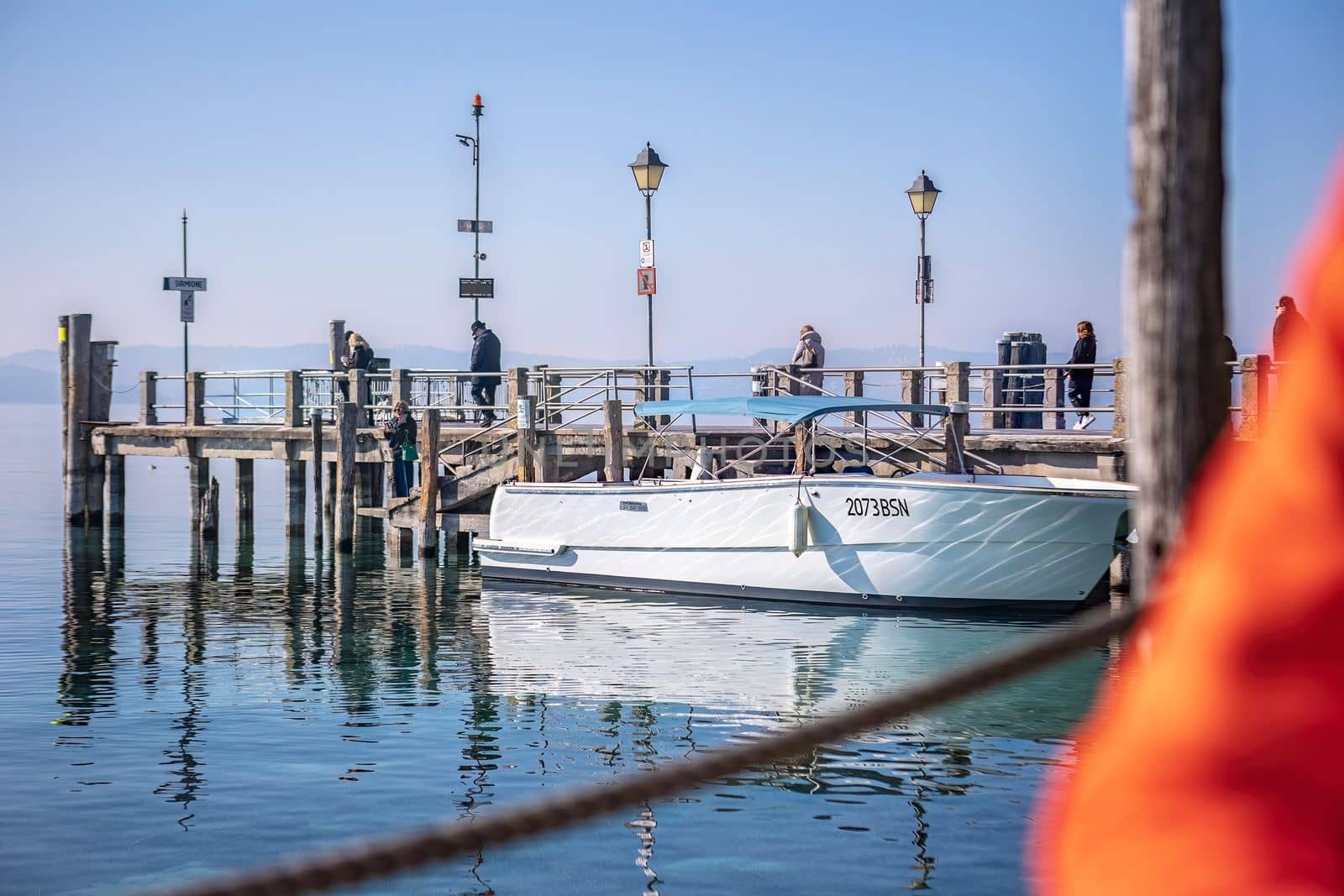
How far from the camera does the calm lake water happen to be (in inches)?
336

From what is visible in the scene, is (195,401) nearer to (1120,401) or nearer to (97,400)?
(97,400)

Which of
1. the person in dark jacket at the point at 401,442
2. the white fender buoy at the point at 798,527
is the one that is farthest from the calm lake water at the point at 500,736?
the person in dark jacket at the point at 401,442

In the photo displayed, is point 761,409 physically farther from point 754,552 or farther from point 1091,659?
point 1091,659

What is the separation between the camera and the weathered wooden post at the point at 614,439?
72.7ft

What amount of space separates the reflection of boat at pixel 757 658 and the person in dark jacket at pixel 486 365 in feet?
28.2

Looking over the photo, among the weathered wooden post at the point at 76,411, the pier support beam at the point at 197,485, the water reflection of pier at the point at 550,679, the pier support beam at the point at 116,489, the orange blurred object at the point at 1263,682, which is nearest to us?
the orange blurred object at the point at 1263,682

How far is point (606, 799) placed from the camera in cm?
128

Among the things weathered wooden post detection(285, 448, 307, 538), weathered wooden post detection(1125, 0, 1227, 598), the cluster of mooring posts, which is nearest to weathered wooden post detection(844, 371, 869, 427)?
the cluster of mooring posts

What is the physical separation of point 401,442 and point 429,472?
2.61 metres

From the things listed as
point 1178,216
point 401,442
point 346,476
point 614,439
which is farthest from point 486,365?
point 1178,216

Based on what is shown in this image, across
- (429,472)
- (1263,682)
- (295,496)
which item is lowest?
(295,496)

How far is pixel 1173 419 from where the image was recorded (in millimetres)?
1438

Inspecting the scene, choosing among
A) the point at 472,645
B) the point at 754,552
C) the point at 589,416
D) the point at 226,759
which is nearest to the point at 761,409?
the point at 754,552

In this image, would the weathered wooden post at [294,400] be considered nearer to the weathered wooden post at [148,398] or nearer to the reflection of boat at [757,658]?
the weathered wooden post at [148,398]
